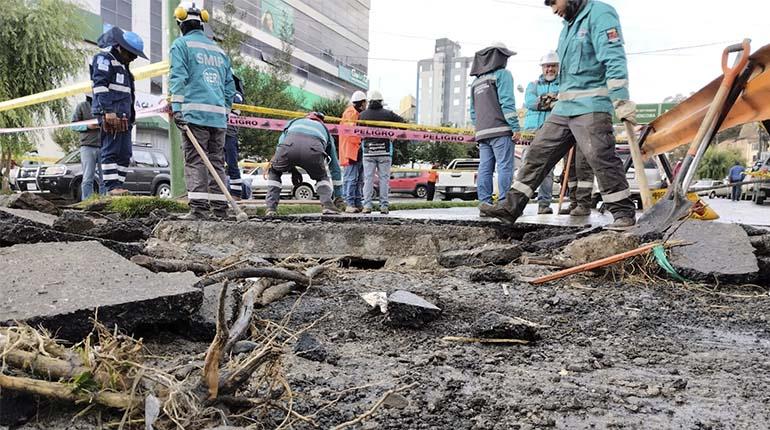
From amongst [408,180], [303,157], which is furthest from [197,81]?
[408,180]

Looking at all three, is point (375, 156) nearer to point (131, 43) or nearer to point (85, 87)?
point (131, 43)

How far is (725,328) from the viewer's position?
2.24m

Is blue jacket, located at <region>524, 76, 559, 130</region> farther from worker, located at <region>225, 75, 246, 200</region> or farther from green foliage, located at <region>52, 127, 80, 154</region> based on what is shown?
green foliage, located at <region>52, 127, 80, 154</region>

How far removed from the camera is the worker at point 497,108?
20.1 feet

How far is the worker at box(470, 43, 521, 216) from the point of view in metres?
6.12

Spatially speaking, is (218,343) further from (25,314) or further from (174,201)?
(174,201)

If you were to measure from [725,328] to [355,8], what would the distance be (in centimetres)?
7646

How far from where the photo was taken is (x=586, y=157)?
4.18m

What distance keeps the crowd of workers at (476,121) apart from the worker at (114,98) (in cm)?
1

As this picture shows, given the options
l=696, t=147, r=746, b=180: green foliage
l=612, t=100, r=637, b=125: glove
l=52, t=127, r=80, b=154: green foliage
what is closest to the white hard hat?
l=612, t=100, r=637, b=125: glove

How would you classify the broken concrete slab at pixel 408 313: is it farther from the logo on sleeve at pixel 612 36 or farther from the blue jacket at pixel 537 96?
the blue jacket at pixel 537 96

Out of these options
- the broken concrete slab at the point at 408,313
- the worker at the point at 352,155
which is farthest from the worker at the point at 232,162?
the broken concrete slab at the point at 408,313

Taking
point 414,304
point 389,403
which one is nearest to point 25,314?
point 389,403

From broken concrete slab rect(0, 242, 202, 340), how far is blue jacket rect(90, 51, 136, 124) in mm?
4594
